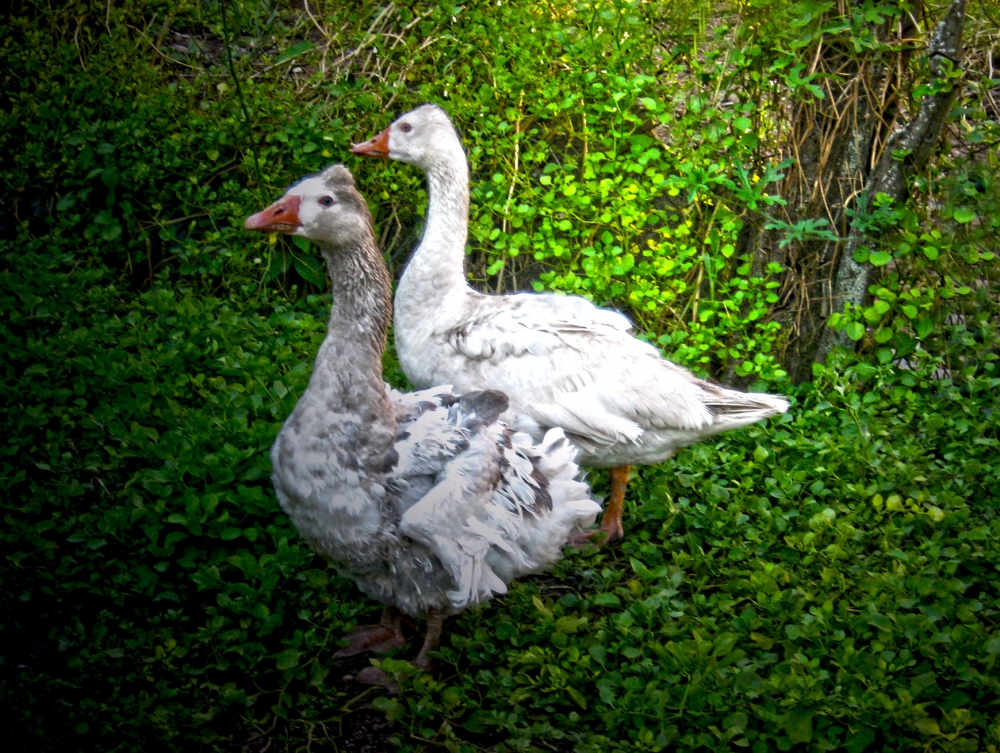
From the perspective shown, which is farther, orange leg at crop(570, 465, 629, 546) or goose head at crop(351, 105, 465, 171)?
goose head at crop(351, 105, 465, 171)

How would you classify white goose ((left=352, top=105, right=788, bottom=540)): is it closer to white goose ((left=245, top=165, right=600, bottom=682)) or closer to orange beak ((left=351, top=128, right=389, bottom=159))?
white goose ((left=245, top=165, right=600, bottom=682))

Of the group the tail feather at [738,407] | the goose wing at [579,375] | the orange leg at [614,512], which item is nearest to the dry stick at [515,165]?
the goose wing at [579,375]

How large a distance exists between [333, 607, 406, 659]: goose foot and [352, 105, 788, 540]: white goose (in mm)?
945

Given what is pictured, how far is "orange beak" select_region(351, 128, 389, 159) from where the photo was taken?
4.63 metres

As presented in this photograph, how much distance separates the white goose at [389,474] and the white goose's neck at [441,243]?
778mm

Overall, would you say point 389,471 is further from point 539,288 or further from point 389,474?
point 539,288

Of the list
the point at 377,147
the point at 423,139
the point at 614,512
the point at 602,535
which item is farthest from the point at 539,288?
the point at 602,535

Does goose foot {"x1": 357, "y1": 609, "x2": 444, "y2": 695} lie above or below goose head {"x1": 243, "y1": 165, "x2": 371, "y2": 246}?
below

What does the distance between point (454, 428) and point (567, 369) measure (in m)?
0.73

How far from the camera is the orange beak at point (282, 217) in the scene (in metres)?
3.38

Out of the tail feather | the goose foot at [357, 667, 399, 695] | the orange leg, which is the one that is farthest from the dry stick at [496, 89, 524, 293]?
the goose foot at [357, 667, 399, 695]

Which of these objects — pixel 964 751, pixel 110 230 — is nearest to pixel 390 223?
pixel 110 230

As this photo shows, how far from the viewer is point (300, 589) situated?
3494 millimetres

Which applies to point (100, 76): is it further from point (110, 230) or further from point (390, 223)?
point (390, 223)
